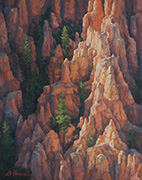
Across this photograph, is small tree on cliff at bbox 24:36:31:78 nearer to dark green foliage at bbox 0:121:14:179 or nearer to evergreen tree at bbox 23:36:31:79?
evergreen tree at bbox 23:36:31:79

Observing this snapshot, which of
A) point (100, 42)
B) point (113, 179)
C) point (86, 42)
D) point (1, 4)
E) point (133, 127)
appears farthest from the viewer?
point (1, 4)

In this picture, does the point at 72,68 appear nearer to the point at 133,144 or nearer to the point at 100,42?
the point at 100,42

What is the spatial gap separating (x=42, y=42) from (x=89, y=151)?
707 inches

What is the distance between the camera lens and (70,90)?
3644 cm

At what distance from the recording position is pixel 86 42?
129 ft

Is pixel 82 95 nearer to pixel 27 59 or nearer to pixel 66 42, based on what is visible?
Answer: pixel 66 42

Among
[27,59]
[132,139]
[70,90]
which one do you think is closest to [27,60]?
[27,59]

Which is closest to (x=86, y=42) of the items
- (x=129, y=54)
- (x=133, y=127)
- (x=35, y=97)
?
(x=129, y=54)

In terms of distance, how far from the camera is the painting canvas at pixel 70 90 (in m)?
31.5

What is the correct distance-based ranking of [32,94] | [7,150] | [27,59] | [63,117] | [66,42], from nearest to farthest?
[7,150], [63,117], [32,94], [27,59], [66,42]

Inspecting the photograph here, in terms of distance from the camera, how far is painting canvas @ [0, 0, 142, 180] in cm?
3148
